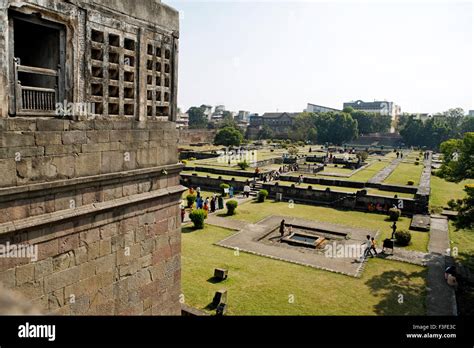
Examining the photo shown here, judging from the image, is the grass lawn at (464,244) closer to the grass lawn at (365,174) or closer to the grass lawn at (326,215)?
the grass lawn at (326,215)

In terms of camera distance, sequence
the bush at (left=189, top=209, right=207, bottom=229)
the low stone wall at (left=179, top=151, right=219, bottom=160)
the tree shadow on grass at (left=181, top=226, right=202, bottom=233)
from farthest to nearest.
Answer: the low stone wall at (left=179, top=151, right=219, bottom=160), the bush at (left=189, top=209, right=207, bottom=229), the tree shadow on grass at (left=181, top=226, right=202, bottom=233)

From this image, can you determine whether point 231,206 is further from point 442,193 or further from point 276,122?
point 276,122

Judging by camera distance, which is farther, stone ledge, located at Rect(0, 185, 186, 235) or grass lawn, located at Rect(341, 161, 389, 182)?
grass lawn, located at Rect(341, 161, 389, 182)

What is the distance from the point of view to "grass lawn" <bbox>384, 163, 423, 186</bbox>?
3219cm

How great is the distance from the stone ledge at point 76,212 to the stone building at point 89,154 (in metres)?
0.02

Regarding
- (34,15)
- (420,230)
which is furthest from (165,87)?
(420,230)

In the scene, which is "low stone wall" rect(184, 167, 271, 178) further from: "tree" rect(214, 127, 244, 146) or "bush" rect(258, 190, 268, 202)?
"tree" rect(214, 127, 244, 146)

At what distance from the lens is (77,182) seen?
5828 millimetres

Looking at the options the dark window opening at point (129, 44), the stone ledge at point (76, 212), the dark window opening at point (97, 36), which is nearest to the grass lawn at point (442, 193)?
the stone ledge at point (76, 212)

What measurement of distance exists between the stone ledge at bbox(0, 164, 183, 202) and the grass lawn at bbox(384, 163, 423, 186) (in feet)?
91.5

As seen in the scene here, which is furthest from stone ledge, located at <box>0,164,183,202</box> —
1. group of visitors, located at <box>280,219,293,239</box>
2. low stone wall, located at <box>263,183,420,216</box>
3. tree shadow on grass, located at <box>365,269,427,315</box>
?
low stone wall, located at <box>263,183,420,216</box>

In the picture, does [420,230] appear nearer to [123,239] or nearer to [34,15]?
[123,239]

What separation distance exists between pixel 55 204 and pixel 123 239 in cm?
157

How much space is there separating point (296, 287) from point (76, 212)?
8.64m
